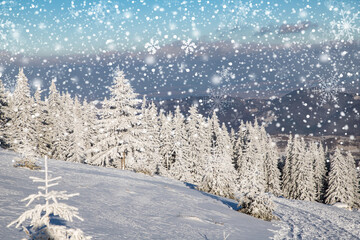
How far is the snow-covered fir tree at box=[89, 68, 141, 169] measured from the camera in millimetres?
26625

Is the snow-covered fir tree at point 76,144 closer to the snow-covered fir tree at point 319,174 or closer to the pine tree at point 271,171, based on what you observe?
the pine tree at point 271,171

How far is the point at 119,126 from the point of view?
26.3 m

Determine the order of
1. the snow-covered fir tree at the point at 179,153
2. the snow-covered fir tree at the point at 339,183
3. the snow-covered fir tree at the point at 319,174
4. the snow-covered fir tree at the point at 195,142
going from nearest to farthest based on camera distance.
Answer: the snow-covered fir tree at the point at 179,153
the snow-covered fir tree at the point at 339,183
the snow-covered fir tree at the point at 195,142
the snow-covered fir tree at the point at 319,174

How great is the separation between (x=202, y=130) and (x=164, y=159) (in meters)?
8.87

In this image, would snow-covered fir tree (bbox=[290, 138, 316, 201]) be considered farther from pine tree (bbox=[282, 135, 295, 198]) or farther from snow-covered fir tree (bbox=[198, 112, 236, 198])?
snow-covered fir tree (bbox=[198, 112, 236, 198])

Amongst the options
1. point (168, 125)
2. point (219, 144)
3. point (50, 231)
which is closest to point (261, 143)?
point (219, 144)

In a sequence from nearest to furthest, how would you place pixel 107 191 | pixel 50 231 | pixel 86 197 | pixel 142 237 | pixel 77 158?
1. pixel 50 231
2. pixel 142 237
3. pixel 86 197
4. pixel 107 191
5. pixel 77 158

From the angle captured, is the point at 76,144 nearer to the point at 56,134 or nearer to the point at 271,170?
the point at 56,134

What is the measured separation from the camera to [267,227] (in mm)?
11523

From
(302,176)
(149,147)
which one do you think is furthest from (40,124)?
(302,176)

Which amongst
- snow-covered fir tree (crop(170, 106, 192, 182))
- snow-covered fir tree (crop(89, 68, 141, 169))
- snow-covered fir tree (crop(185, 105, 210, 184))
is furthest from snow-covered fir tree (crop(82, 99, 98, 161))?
snow-covered fir tree (crop(89, 68, 141, 169))

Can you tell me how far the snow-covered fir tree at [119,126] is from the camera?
2662 cm

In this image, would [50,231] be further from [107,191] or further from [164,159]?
[164,159]

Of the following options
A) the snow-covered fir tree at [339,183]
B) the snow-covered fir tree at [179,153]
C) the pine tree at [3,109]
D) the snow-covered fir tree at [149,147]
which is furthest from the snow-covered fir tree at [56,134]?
the snow-covered fir tree at [339,183]
